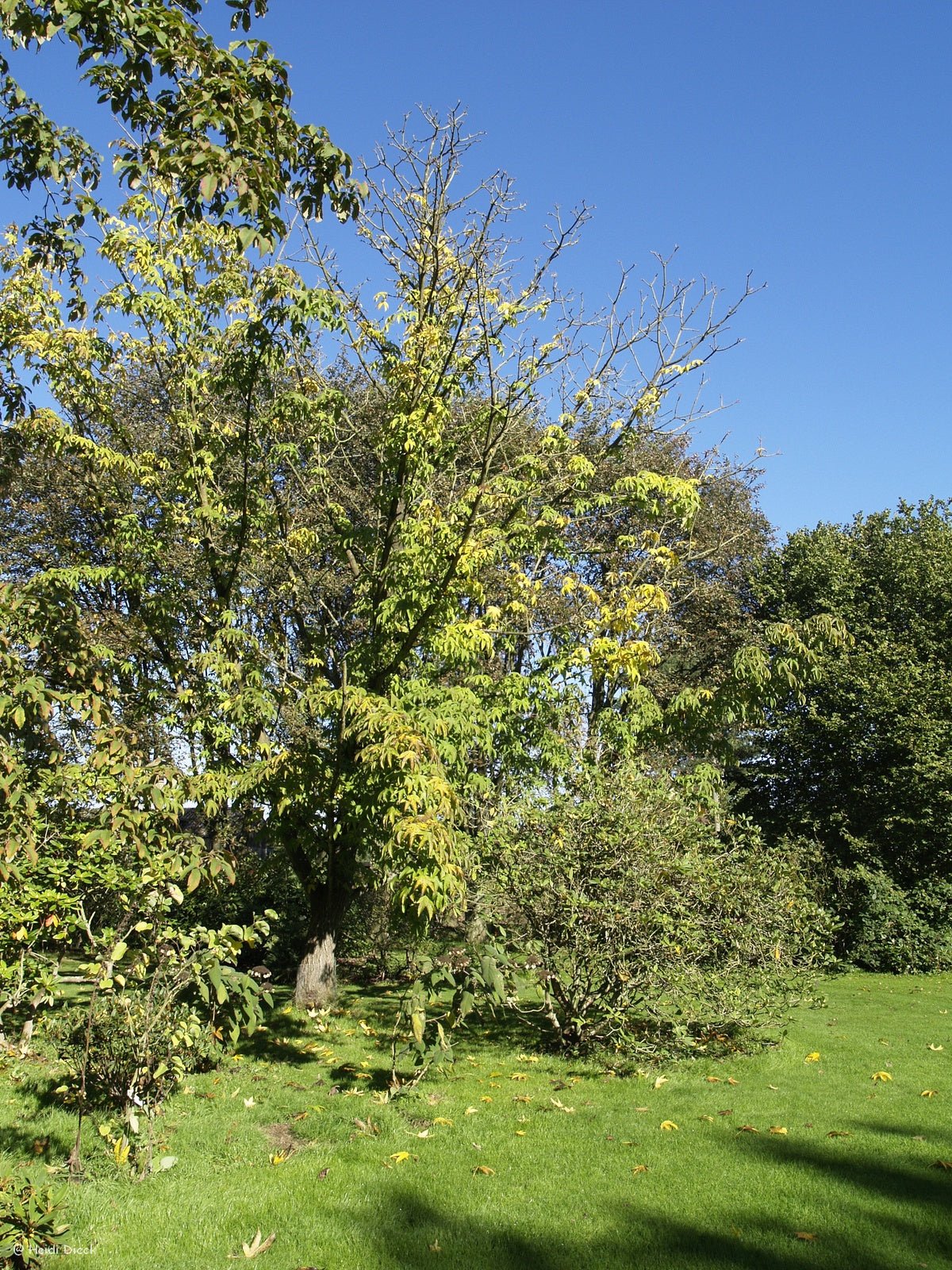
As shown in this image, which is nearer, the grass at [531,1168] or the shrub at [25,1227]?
the shrub at [25,1227]

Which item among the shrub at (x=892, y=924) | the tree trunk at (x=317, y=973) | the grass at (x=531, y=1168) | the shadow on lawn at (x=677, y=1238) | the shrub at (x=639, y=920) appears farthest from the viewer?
the shrub at (x=892, y=924)

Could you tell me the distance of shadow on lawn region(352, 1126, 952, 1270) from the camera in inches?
152

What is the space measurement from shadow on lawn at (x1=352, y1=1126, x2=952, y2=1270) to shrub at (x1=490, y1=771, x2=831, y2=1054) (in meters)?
3.06

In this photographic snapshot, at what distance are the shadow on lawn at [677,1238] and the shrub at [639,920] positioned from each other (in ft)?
10.0

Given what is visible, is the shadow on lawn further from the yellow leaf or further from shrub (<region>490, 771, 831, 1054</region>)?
shrub (<region>490, 771, 831, 1054</region>)

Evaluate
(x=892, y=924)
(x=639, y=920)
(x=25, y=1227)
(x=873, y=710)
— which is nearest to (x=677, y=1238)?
(x=25, y=1227)

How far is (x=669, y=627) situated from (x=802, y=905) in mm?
9542

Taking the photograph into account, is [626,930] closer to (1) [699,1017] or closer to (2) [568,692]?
(1) [699,1017]

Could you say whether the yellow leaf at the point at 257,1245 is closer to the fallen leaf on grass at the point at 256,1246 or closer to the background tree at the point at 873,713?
the fallen leaf on grass at the point at 256,1246

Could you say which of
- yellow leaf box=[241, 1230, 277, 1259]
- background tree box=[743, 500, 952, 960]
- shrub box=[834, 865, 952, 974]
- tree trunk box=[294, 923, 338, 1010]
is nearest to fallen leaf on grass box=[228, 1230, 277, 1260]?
yellow leaf box=[241, 1230, 277, 1259]

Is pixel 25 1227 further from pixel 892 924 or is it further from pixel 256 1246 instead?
pixel 892 924

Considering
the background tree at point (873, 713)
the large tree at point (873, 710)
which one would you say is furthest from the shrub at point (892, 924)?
the large tree at point (873, 710)

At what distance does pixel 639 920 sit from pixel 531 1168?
291cm

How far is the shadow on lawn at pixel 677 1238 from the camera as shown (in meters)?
3.86
